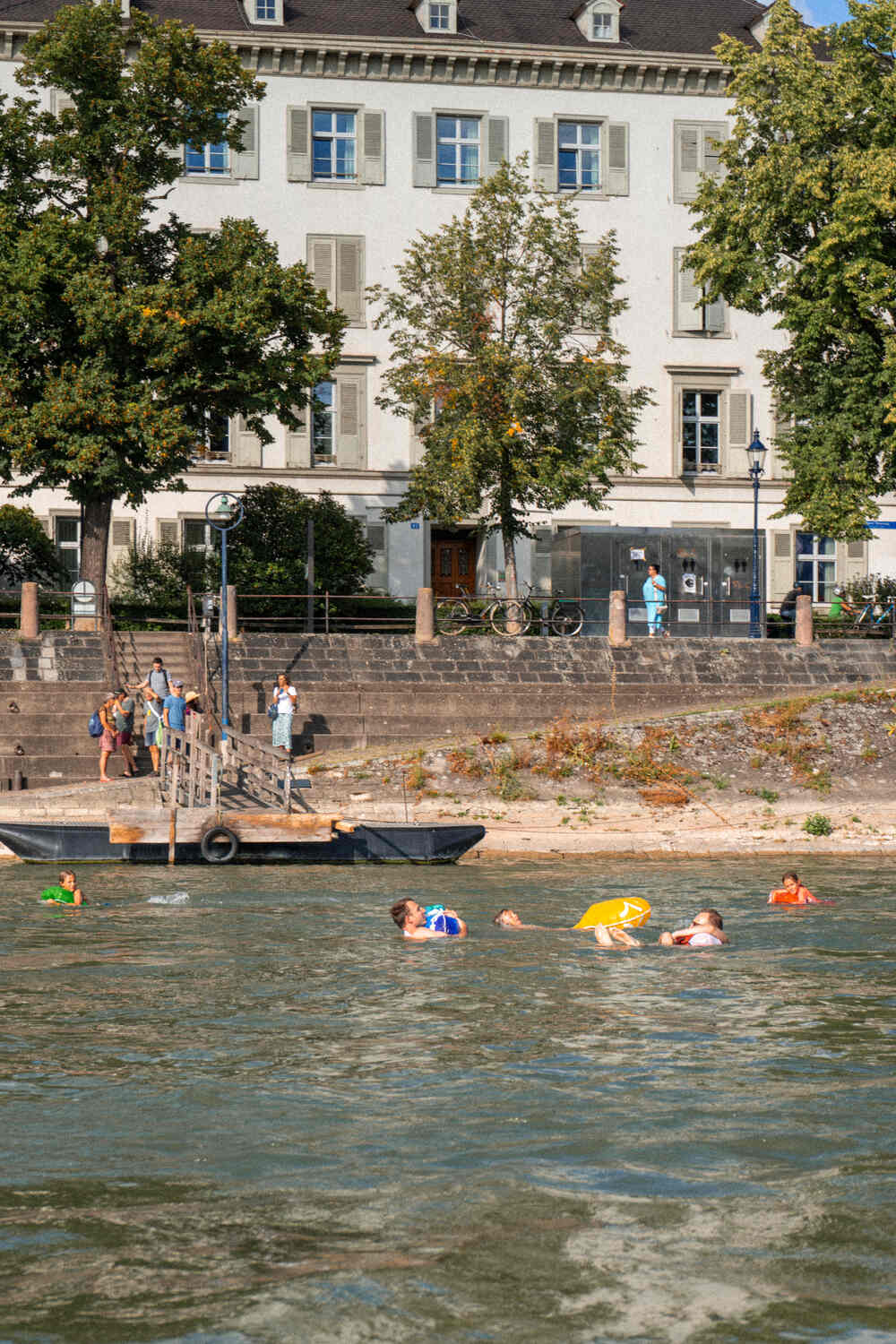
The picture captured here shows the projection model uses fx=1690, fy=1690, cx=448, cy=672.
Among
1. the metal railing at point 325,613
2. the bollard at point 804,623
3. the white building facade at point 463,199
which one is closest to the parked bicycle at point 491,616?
the metal railing at point 325,613

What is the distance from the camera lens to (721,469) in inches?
2014

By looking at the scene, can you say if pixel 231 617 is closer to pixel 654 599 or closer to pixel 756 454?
pixel 654 599

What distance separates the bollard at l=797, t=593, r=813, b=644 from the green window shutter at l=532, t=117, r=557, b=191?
59.1 feet

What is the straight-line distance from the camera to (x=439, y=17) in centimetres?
5047

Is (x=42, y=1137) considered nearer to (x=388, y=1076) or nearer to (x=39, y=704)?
(x=388, y=1076)

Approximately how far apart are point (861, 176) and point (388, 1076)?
91.8 ft

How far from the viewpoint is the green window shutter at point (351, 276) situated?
163ft

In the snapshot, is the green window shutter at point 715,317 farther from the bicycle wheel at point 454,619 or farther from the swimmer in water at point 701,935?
the swimmer in water at point 701,935

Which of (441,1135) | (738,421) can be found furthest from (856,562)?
(441,1135)

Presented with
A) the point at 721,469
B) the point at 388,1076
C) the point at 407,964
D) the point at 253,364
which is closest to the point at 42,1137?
the point at 388,1076

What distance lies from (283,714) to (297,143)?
23184mm

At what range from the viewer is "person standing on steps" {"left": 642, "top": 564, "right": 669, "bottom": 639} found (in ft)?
129

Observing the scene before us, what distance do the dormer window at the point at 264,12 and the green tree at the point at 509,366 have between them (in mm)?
12694

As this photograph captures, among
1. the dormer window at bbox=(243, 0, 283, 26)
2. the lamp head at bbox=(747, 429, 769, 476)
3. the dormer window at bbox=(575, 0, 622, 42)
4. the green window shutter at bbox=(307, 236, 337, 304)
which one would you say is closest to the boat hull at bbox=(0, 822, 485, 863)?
the lamp head at bbox=(747, 429, 769, 476)
